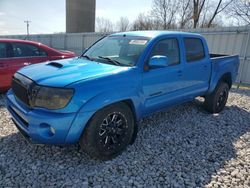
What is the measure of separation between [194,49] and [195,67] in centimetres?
41

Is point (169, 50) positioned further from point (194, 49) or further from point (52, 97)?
point (52, 97)

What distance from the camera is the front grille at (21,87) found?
293cm

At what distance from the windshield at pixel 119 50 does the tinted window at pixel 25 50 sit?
2780mm

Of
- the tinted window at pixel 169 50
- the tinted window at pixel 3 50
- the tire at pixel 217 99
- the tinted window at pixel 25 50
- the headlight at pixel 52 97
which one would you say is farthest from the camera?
the tinted window at pixel 25 50

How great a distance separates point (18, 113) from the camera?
3.11 meters

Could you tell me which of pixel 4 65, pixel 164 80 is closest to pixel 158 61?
pixel 164 80

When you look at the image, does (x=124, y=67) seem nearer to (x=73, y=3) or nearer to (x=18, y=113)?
(x=18, y=113)

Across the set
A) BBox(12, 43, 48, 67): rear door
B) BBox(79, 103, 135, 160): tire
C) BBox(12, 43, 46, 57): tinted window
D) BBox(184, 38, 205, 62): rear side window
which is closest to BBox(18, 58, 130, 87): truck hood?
BBox(79, 103, 135, 160): tire

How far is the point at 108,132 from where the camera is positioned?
3094 mm

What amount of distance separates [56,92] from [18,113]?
0.85 m

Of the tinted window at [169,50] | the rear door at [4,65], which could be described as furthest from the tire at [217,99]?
the rear door at [4,65]

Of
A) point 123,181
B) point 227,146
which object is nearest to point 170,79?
point 227,146

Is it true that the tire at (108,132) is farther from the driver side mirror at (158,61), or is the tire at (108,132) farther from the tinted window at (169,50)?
the tinted window at (169,50)

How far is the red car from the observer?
5.80 metres
